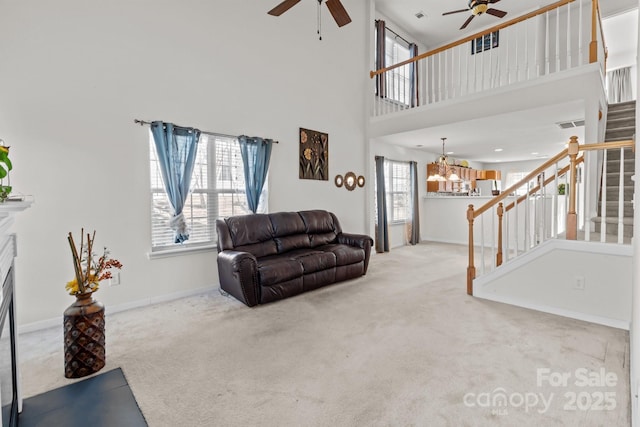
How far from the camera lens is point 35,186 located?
291 centimetres

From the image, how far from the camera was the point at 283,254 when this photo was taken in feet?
13.7

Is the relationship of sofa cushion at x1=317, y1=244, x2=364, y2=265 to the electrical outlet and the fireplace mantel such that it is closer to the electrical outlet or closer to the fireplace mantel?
the electrical outlet

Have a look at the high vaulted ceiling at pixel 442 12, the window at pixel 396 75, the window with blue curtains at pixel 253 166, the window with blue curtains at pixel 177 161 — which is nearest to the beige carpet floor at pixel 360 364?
the window with blue curtains at pixel 177 161

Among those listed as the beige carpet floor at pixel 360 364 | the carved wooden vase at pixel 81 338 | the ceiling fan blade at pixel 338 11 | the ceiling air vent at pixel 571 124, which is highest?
the ceiling fan blade at pixel 338 11

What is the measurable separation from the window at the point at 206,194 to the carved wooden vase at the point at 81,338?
1546 millimetres

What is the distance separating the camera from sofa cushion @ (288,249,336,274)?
150 inches

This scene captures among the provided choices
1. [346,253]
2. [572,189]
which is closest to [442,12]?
[572,189]

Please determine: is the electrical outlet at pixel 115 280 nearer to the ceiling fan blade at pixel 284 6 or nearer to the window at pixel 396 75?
the ceiling fan blade at pixel 284 6

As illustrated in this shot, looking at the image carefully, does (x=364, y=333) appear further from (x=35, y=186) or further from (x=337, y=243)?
(x=35, y=186)

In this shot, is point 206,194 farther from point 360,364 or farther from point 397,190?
point 397,190

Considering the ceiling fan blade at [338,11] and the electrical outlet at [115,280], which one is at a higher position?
the ceiling fan blade at [338,11]

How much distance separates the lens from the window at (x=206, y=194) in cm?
371

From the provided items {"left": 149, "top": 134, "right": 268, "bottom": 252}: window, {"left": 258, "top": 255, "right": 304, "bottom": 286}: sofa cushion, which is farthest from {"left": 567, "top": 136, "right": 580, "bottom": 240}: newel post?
{"left": 149, "top": 134, "right": 268, "bottom": 252}: window

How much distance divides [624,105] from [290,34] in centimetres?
568
